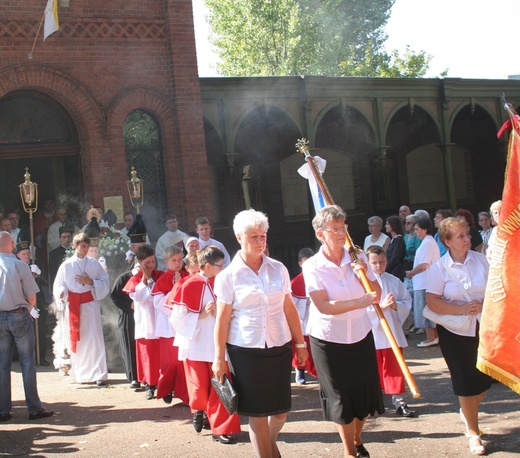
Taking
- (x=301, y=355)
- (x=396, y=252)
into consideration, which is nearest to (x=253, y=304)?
(x=301, y=355)

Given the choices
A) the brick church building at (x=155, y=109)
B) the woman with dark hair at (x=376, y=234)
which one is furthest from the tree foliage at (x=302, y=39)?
the woman with dark hair at (x=376, y=234)

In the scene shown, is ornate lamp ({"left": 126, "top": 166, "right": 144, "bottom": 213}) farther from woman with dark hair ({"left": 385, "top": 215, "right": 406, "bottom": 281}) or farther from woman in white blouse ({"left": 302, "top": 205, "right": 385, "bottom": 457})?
woman in white blouse ({"left": 302, "top": 205, "right": 385, "bottom": 457})

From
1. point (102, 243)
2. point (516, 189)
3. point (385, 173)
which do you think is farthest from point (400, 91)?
point (516, 189)

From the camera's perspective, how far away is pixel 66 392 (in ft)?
33.7

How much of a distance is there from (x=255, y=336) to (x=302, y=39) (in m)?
32.6

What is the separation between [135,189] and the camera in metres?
14.6

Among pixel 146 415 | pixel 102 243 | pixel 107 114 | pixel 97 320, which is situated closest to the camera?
pixel 146 415

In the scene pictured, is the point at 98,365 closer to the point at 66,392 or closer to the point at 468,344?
the point at 66,392

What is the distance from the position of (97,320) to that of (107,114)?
203 inches

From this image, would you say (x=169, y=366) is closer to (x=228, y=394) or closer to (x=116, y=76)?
(x=228, y=394)

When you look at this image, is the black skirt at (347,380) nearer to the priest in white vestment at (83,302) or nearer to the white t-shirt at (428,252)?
the priest in white vestment at (83,302)

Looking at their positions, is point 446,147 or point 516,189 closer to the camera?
point 516,189

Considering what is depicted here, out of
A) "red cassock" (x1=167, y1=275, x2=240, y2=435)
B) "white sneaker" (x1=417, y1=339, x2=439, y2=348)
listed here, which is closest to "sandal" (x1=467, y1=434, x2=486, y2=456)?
"red cassock" (x1=167, y1=275, x2=240, y2=435)

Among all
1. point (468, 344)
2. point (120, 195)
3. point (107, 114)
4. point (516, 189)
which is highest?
point (107, 114)
